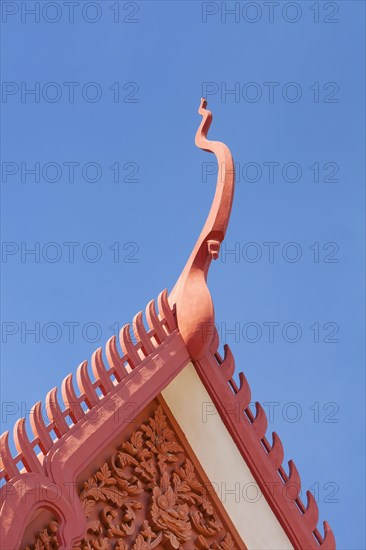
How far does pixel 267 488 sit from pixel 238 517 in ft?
0.96

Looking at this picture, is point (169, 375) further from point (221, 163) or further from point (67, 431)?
point (221, 163)

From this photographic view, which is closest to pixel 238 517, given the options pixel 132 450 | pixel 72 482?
pixel 132 450

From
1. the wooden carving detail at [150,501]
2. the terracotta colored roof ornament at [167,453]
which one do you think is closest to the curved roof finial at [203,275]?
the terracotta colored roof ornament at [167,453]

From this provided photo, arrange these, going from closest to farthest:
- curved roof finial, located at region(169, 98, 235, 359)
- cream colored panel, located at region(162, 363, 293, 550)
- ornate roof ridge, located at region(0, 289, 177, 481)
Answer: ornate roof ridge, located at region(0, 289, 177, 481) → cream colored panel, located at region(162, 363, 293, 550) → curved roof finial, located at region(169, 98, 235, 359)

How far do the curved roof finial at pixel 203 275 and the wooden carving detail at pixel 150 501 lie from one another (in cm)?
58

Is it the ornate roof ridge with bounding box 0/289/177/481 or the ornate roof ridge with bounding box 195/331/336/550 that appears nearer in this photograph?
the ornate roof ridge with bounding box 0/289/177/481

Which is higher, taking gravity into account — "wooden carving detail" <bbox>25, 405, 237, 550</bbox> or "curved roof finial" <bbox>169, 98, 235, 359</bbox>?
"curved roof finial" <bbox>169, 98, 235, 359</bbox>

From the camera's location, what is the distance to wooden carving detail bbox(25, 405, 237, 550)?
7.71 meters

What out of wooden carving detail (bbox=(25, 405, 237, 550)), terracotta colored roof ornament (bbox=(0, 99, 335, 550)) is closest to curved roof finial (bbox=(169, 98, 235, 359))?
terracotta colored roof ornament (bbox=(0, 99, 335, 550))

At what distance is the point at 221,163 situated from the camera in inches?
359

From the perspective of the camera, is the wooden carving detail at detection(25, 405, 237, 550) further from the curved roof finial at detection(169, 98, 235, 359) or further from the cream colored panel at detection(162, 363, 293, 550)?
the curved roof finial at detection(169, 98, 235, 359)

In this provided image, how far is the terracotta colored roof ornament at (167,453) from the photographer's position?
7410 millimetres

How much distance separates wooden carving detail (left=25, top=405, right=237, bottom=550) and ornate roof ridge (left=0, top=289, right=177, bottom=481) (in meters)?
0.37

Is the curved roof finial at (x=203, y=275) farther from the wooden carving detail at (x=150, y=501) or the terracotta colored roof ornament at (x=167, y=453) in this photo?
the wooden carving detail at (x=150, y=501)
